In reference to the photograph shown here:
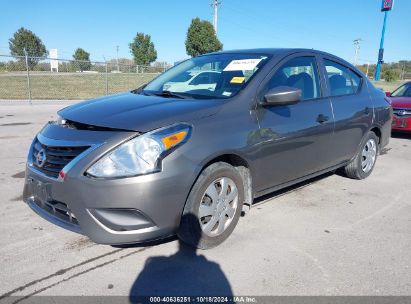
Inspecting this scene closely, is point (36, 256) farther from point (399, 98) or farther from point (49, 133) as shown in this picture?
point (399, 98)

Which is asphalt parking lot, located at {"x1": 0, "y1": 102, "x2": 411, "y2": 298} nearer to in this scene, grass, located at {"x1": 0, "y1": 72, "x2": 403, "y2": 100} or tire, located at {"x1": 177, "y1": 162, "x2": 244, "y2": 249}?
tire, located at {"x1": 177, "y1": 162, "x2": 244, "y2": 249}

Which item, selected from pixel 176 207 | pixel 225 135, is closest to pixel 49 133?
pixel 176 207

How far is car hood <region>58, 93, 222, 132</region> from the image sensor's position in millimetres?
2639

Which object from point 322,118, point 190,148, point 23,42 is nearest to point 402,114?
point 322,118

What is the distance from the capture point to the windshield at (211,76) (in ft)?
11.0

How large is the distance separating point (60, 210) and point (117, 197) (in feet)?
1.95

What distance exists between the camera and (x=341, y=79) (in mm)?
4500

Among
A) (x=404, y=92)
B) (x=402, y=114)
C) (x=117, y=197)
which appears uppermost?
(x=404, y=92)

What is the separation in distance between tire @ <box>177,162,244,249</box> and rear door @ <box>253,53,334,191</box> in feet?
1.08

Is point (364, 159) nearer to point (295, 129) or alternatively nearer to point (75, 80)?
point (295, 129)

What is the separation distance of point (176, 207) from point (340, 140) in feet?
8.33

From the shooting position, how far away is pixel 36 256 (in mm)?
2857

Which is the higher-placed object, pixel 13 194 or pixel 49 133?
pixel 49 133

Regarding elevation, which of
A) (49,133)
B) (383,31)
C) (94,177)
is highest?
(383,31)
